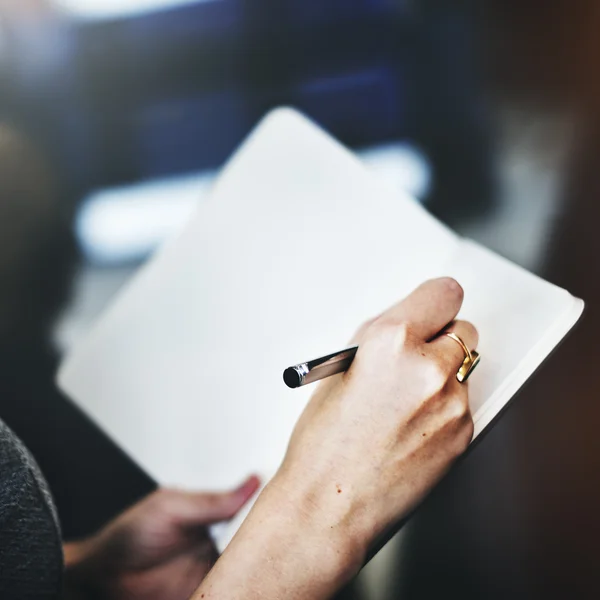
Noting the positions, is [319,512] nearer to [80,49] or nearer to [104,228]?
[104,228]

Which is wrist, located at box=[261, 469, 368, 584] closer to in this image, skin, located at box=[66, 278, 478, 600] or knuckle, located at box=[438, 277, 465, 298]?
skin, located at box=[66, 278, 478, 600]

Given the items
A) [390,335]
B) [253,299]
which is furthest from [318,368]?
[253,299]

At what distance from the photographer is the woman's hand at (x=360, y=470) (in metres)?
0.36

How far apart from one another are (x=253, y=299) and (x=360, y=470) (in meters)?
0.19

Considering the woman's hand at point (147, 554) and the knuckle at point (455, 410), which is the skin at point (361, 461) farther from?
the woman's hand at point (147, 554)

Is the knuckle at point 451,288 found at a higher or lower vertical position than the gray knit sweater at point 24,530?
higher

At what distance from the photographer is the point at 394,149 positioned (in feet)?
1.78

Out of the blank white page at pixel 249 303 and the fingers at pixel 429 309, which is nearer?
→ the fingers at pixel 429 309

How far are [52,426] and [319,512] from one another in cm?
27

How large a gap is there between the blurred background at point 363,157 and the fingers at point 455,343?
0.10 m

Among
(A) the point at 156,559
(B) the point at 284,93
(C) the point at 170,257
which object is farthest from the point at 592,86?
(A) the point at 156,559

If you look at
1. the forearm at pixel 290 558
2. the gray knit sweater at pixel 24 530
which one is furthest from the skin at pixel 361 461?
the gray knit sweater at pixel 24 530

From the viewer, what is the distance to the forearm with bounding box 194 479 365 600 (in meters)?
0.35

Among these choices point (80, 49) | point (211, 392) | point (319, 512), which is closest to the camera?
point (319, 512)
